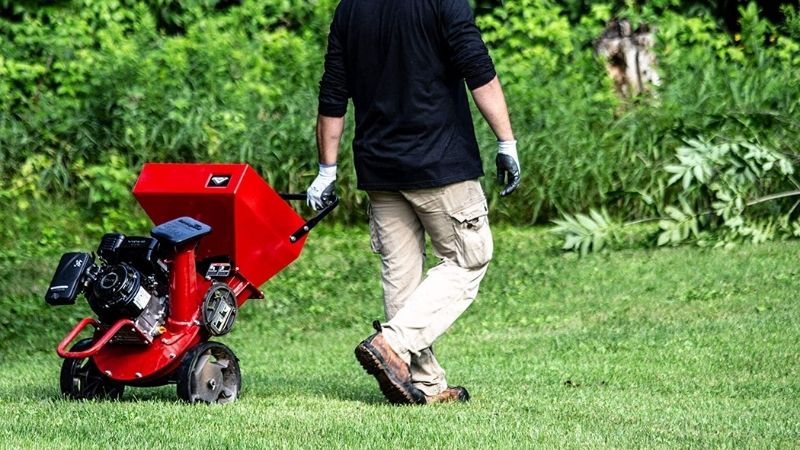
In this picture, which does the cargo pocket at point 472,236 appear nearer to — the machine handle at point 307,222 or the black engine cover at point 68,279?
the machine handle at point 307,222

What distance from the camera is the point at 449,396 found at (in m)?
6.50

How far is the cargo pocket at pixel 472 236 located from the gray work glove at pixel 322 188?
1.87ft

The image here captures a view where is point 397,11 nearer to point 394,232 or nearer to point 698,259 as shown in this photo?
point 394,232

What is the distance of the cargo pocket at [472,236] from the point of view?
247 inches

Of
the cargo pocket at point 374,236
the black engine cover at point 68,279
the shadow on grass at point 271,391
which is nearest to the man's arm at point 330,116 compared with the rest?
the cargo pocket at point 374,236

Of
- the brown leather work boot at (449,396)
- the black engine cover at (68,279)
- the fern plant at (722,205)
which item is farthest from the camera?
the fern plant at (722,205)

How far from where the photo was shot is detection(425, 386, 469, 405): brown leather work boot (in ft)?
21.0

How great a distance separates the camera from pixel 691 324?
9.03 m

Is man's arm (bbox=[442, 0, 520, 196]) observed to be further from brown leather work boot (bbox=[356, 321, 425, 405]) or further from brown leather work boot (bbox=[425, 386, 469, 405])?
brown leather work boot (bbox=[425, 386, 469, 405])

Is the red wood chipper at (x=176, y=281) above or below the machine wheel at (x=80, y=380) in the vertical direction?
above

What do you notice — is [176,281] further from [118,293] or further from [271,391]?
[271,391]

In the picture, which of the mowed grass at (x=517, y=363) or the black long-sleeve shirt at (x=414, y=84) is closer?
the mowed grass at (x=517, y=363)

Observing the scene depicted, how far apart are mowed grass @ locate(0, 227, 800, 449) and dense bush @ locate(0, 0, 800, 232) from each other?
0.89m

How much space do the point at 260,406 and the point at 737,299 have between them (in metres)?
4.43
